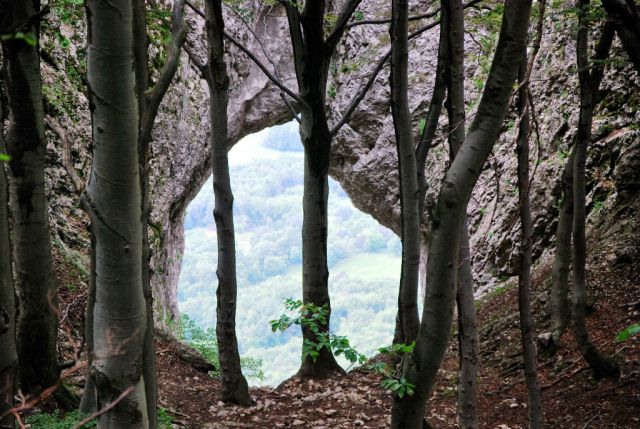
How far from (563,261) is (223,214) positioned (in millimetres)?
3629

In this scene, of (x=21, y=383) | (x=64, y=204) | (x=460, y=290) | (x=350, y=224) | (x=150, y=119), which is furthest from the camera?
(x=350, y=224)

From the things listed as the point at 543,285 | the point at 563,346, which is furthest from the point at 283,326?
the point at 543,285

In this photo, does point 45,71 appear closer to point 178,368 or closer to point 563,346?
point 178,368

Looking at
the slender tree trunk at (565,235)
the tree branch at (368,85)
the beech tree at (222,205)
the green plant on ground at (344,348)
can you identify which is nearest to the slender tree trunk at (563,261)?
the slender tree trunk at (565,235)

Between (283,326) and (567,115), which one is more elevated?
(567,115)

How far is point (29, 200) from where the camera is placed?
4156 millimetres

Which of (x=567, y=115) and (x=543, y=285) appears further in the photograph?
(x=567, y=115)

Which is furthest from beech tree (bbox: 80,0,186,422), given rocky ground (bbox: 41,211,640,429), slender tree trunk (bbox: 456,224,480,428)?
rocky ground (bbox: 41,211,640,429)

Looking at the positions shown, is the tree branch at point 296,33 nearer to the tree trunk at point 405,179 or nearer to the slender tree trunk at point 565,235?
the tree trunk at point 405,179

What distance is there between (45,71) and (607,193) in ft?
29.1

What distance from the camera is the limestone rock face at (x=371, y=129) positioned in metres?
8.56

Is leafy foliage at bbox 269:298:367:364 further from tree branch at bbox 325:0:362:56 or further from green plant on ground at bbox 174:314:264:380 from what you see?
green plant on ground at bbox 174:314:264:380

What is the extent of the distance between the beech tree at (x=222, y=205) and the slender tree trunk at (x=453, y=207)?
386 cm

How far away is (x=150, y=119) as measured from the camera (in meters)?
3.28
